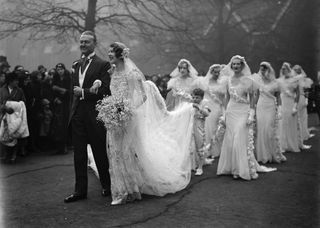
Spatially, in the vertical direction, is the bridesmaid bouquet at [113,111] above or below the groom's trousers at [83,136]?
above

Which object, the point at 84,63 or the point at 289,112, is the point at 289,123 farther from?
the point at 84,63

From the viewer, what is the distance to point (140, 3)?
33.3ft

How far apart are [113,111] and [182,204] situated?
5.19 ft

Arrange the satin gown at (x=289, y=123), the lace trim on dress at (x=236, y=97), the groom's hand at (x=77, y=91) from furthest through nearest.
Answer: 1. the satin gown at (x=289, y=123)
2. the lace trim on dress at (x=236, y=97)
3. the groom's hand at (x=77, y=91)

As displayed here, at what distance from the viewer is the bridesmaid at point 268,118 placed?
8.60m

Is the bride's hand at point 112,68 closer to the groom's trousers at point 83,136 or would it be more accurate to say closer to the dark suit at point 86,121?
the dark suit at point 86,121

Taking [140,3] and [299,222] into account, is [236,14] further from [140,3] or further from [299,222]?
[299,222]

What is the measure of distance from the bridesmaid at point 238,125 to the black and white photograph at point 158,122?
0.02m

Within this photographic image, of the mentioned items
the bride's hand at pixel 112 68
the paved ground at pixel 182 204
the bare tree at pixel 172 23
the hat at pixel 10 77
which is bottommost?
the paved ground at pixel 182 204

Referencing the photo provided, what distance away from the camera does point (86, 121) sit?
569cm

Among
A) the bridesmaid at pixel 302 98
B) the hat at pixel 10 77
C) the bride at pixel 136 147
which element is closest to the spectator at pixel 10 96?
the hat at pixel 10 77

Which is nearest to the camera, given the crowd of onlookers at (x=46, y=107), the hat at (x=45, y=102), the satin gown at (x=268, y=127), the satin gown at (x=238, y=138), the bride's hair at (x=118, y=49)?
the bride's hair at (x=118, y=49)

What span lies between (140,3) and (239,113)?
4.50m

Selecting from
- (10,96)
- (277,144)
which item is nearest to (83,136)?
(10,96)
